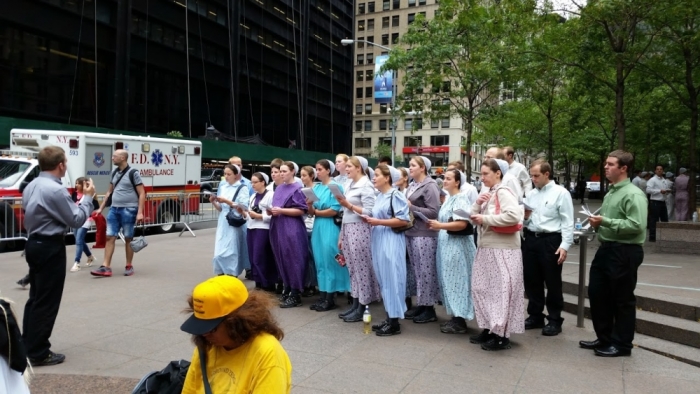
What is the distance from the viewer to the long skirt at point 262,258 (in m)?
7.70

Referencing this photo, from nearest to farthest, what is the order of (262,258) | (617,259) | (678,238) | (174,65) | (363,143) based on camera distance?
(617,259), (262,258), (678,238), (174,65), (363,143)

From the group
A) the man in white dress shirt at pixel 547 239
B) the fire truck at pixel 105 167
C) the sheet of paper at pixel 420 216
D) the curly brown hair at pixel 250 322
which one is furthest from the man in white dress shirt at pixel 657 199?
the curly brown hair at pixel 250 322

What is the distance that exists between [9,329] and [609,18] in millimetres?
11933

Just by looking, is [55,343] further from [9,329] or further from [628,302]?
[628,302]

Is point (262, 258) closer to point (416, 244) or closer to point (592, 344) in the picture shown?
point (416, 244)

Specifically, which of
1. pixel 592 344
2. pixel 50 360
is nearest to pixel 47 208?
pixel 50 360

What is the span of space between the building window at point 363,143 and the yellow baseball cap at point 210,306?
8800 centimetres

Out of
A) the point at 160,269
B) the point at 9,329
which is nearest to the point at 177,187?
the point at 160,269

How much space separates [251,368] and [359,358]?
307cm

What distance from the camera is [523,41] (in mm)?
14273

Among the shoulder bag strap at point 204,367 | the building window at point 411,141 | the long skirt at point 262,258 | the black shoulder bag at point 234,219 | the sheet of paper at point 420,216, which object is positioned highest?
the building window at point 411,141

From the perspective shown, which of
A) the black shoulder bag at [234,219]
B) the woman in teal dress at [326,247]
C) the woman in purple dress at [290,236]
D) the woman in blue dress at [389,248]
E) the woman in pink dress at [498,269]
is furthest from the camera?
the black shoulder bag at [234,219]

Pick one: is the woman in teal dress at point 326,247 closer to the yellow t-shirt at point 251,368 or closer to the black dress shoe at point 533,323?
the black dress shoe at point 533,323

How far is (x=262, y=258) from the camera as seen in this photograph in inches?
304
